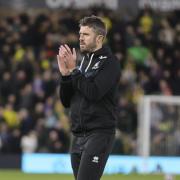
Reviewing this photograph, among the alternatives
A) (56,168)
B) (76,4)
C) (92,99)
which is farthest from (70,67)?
(76,4)

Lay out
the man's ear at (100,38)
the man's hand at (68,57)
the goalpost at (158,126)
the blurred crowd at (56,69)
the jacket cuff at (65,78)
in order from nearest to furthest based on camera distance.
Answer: the man's hand at (68,57) → the jacket cuff at (65,78) → the man's ear at (100,38) → the blurred crowd at (56,69) → the goalpost at (158,126)

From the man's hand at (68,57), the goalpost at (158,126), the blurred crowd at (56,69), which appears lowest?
the goalpost at (158,126)

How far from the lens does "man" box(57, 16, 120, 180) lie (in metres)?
6.56

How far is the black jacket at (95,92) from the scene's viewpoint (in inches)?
259

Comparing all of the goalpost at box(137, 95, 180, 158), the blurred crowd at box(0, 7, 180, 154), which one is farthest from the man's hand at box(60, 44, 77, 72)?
the goalpost at box(137, 95, 180, 158)

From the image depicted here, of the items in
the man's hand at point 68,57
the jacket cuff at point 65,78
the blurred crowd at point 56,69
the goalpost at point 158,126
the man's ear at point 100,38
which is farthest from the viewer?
the goalpost at point 158,126

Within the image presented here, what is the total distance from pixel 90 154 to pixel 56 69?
1343cm

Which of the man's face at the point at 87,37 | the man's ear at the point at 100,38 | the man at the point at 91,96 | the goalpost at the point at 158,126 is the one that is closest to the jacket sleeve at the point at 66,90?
the man at the point at 91,96

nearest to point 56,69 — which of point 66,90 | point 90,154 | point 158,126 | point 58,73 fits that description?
point 58,73

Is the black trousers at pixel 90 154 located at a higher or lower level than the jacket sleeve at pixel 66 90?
lower

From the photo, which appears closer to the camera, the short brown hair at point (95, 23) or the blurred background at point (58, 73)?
the short brown hair at point (95, 23)

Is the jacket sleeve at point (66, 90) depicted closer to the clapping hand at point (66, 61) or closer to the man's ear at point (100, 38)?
the clapping hand at point (66, 61)

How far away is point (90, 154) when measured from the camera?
660cm

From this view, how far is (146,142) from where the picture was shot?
19.3 metres
